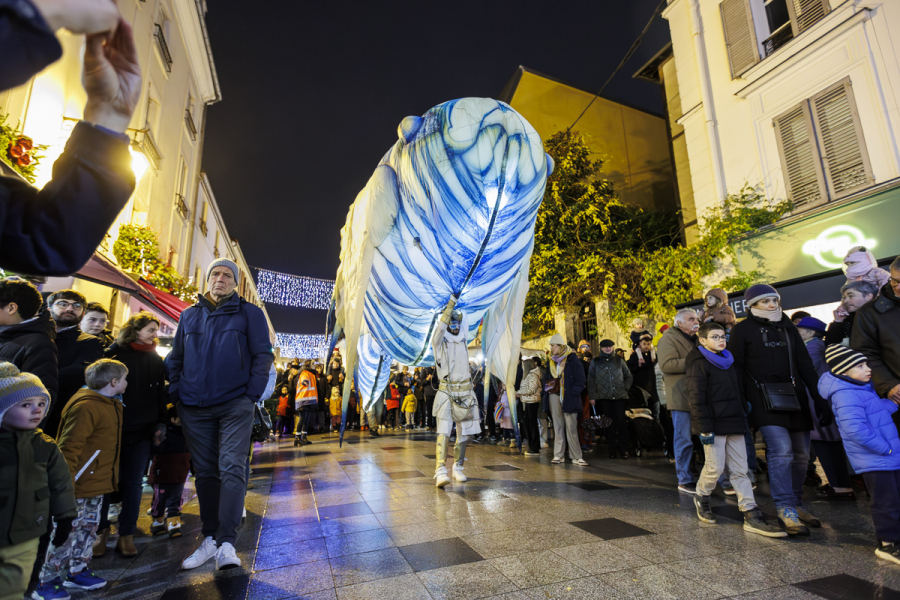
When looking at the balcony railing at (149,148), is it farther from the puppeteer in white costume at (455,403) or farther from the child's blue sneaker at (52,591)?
the child's blue sneaker at (52,591)

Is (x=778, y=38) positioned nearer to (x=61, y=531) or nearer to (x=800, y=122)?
(x=800, y=122)

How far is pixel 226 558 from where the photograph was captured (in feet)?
8.50

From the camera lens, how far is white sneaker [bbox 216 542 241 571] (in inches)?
102

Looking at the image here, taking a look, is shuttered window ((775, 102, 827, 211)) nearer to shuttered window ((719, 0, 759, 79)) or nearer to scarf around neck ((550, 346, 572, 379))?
shuttered window ((719, 0, 759, 79))

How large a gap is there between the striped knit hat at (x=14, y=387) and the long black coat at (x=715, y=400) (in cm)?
389

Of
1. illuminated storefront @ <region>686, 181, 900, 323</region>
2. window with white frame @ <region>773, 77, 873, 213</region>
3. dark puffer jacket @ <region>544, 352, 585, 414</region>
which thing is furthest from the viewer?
window with white frame @ <region>773, 77, 873, 213</region>

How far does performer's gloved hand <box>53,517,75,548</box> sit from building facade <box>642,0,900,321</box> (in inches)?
361

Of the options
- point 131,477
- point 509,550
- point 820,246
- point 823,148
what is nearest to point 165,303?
point 131,477

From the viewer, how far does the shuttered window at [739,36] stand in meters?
9.48

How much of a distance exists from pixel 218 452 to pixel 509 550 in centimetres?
186

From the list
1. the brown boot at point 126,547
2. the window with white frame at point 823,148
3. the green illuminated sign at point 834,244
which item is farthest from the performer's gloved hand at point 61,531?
the window with white frame at point 823,148

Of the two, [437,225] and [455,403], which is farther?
[455,403]

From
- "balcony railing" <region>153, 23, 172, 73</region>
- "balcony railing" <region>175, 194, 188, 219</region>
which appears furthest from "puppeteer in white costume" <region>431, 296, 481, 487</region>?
"balcony railing" <region>175, 194, 188, 219</region>

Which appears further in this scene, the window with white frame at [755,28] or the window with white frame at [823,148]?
the window with white frame at [755,28]
